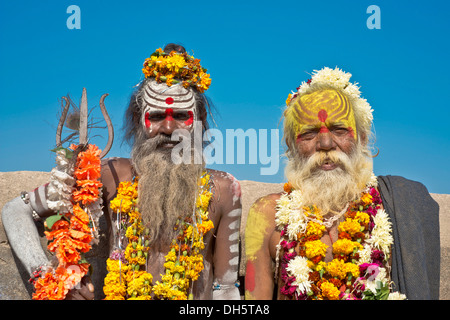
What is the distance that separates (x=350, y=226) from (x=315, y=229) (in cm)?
28

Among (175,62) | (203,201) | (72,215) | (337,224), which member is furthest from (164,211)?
(337,224)

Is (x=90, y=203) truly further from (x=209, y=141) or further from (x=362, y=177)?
(x=362, y=177)

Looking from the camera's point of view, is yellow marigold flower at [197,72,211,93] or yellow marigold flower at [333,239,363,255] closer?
yellow marigold flower at [333,239,363,255]

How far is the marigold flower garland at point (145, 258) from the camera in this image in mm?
4219

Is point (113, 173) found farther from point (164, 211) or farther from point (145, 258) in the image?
point (145, 258)

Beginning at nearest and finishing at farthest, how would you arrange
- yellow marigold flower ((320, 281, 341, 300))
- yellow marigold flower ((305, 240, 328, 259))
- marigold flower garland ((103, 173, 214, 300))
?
yellow marigold flower ((320, 281, 341, 300)) → yellow marigold flower ((305, 240, 328, 259)) → marigold flower garland ((103, 173, 214, 300))

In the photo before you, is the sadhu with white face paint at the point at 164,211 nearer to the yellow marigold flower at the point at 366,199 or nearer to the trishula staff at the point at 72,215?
the trishula staff at the point at 72,215

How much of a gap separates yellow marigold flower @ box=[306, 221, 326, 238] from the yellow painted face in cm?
82

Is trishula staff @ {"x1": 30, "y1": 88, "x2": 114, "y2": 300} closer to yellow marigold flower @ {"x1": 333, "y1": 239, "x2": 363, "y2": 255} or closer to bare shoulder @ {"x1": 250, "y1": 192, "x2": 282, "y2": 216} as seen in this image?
bare shoulder @ {"x1": 250, "y1": 192, "x2": 282, "y2": 216}

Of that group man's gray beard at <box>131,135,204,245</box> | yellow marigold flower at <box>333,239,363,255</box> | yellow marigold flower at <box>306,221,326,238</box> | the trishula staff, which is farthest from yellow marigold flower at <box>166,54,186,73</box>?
yellow marigold flower at <box>333,239,363,255</box>

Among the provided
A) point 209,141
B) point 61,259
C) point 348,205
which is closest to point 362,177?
point 348,205

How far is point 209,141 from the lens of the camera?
16.6 ft

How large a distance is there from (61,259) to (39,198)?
0.76 meters

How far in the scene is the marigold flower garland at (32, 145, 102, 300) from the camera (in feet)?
13.2
